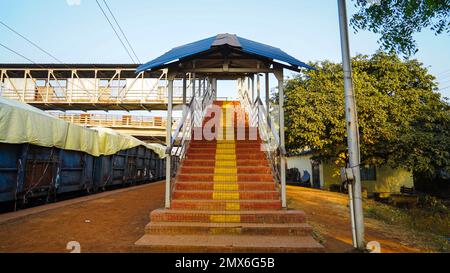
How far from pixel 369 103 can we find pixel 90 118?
25657 millimetres

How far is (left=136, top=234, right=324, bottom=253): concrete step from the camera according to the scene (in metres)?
3.95

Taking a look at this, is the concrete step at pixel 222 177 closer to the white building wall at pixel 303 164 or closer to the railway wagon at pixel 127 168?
the railway wagon at pixel 127 168

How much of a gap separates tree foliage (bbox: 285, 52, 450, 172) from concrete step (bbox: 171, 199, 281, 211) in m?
6.12

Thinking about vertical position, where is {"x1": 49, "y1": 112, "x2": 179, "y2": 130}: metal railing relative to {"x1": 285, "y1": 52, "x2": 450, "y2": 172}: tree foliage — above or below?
above

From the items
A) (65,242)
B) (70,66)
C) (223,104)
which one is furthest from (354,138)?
(70,66)

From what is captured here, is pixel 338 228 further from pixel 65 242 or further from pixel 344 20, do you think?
pixel 65 242

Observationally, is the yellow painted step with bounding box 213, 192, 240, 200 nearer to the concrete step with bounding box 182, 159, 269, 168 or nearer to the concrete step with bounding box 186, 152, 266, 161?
the concrete step with bounding box 182, 159, 269, 168

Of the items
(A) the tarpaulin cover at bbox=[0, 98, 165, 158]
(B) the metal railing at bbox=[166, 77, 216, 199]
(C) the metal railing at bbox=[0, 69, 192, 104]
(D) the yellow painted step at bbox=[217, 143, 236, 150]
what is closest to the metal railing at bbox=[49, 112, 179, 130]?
(C) the metal railing at bbox=[0, 69, 192, 104]

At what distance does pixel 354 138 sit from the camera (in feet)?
13.2

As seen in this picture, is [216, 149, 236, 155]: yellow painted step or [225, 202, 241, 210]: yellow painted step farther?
[216, 149, 236, 155]: yellow painted step

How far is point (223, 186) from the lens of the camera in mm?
6012

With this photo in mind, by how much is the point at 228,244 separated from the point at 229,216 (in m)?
0.90

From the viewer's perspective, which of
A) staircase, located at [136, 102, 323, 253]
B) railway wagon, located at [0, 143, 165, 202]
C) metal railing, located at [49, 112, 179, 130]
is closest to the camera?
staircase, located at [136, 102, 323, 253]
